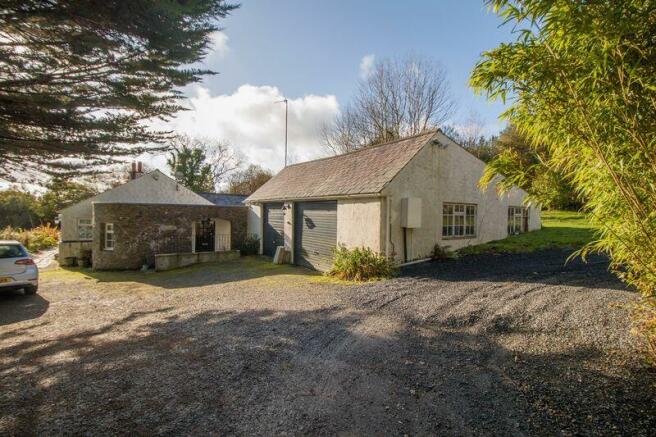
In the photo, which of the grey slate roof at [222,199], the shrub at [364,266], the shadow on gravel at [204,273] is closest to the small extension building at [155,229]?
the shadow on gravel at [204,273]

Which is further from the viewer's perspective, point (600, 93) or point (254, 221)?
point (254, 221)

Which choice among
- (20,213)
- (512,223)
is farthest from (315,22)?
(20,213)

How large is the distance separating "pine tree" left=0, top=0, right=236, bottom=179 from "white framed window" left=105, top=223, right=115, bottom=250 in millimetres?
10687

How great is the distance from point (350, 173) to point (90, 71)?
9.76 meters

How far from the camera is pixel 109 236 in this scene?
15711 mm

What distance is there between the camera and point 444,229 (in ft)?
42.8

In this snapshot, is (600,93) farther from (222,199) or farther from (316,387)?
(222,199)

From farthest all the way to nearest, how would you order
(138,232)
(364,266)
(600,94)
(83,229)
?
(83,229) < (138,232) < (364,266) < (600,94)

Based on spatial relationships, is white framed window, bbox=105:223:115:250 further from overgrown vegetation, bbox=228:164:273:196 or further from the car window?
overgrown vegetation, bbox=228:164:273:196

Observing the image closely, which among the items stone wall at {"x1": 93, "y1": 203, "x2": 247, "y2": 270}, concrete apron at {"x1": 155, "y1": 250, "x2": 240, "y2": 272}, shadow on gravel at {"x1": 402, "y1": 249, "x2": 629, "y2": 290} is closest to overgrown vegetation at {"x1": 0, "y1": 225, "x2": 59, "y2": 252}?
stone wall at {"x1": 93, "y1": 203, "x2": 247, "y2": 270}

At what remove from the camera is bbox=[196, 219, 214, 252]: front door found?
18.0m

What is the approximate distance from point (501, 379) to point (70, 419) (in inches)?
196

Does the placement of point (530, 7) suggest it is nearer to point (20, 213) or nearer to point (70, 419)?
point (70, 419)

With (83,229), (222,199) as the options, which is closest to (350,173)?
(222,199)
